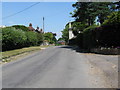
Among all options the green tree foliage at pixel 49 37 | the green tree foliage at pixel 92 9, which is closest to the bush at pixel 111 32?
the green tree foliage at pixel 92 9

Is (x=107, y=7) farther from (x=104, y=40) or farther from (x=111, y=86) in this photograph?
(x=111, y=86)

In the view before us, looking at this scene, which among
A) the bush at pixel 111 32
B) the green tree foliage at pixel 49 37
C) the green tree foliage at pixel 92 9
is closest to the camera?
the bush at pixel 111 32

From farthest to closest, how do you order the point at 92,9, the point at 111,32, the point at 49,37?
the point at 49,37, the point at 92,9, the point at 111,32

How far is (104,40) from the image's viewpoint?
2167 cm

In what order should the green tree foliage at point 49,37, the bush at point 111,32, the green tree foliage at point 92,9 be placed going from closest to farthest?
the bush at point 111,32 < the green tree foliage at point 92,9 < the green tree foliage at point 49,37

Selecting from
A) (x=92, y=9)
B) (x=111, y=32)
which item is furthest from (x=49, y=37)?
(x=111, y=32)

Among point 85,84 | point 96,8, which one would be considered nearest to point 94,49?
point 96,8

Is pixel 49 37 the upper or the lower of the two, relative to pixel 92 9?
lower

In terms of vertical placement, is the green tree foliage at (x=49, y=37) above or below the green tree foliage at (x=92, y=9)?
below

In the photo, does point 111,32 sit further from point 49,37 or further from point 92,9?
point 49,37

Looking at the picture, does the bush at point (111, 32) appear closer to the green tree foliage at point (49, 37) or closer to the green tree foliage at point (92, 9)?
the green tree foliage at point (92, 9)

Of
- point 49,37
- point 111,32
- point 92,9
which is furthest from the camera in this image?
point 49,37

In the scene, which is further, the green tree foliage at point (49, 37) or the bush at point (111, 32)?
the green tree foliage at point (49, 37)

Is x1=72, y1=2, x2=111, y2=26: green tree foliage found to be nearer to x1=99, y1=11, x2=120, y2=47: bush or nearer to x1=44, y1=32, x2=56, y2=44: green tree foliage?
x1=99, y1=11, x2=120, y2=47: bush
